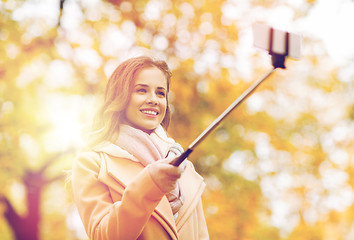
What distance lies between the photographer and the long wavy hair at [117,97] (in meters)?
1.86

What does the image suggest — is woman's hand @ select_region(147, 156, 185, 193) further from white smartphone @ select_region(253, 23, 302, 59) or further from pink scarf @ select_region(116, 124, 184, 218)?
white smartphone @ select_region(253, 23, 302, 59)

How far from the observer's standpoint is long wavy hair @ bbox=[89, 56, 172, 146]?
186 centimetres

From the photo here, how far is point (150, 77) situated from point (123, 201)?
2.17ft

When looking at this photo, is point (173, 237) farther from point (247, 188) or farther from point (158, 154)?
point (247, 188)

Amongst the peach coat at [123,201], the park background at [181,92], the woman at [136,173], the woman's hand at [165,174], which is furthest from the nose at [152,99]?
the park background at [181,92]

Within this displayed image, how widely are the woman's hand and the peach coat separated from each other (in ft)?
0.07

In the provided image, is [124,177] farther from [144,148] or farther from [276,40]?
[276,40]

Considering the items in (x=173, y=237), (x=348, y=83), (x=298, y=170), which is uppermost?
(x=173, y=237)

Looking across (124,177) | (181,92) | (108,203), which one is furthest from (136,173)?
(181,92)

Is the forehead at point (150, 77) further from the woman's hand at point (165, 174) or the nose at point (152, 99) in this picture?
the woman's hand at point (165, 174)

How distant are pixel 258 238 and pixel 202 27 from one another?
4376 mm

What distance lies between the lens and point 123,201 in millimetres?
1494

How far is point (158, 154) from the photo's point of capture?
178 cm

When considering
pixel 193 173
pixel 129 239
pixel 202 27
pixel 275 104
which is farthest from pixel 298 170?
pixel 129 239
